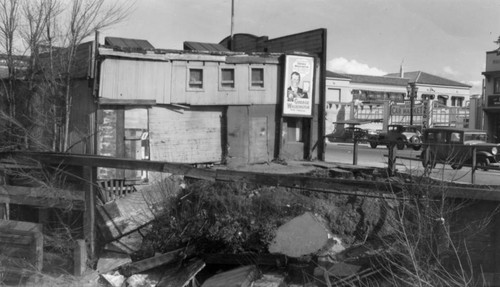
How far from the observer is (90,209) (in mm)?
5695

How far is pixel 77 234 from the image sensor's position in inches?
238

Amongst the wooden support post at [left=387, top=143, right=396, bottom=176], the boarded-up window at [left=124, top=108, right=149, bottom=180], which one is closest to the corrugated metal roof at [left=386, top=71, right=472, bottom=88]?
the boarded-up window at [left=124, top=108, right=149, bottom=180]

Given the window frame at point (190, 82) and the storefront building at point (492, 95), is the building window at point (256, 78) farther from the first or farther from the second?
the storefront building at point (492, 95)

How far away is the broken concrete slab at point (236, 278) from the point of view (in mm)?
5383

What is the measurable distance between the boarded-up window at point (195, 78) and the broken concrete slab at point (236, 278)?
1181 cm

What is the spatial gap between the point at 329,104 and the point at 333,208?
1869 inches

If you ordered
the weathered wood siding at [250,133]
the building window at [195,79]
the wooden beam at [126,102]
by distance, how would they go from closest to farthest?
the wooden beam at [126,102] < the building window at [195,79] < the weathered wood siding at [250,133]

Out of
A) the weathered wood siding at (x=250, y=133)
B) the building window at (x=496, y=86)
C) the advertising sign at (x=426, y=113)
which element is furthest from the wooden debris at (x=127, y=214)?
the advertising sign at (x=426, y=113)

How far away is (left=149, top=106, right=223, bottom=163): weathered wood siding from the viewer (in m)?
16.0

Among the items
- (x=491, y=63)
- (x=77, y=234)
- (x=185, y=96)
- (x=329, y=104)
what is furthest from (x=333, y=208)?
(x=329, y=104)

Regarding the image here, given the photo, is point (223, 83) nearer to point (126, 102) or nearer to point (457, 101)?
point (126, 102)

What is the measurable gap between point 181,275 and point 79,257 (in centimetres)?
127

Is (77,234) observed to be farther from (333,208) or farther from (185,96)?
(185,96)

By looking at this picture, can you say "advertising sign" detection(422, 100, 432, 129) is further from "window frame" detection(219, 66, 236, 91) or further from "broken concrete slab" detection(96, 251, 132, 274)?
"broken concrete slab" detection(96, 251, 132, 274)
